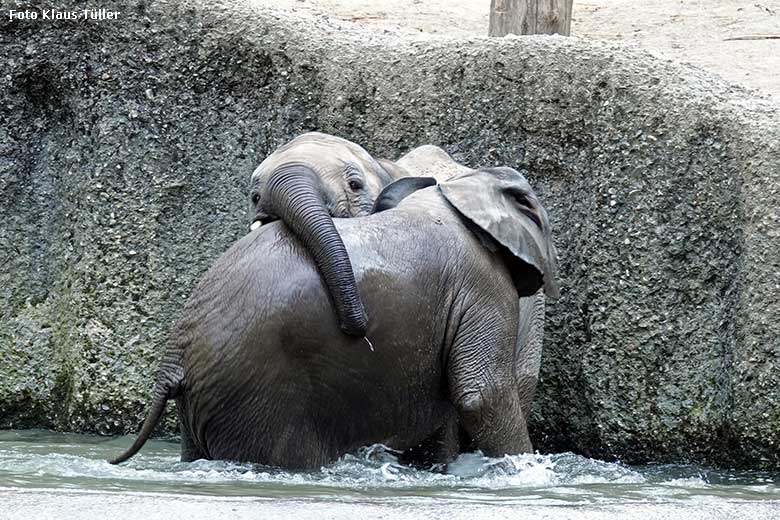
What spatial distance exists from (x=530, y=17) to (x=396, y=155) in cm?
169

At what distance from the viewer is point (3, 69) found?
6.91 metres

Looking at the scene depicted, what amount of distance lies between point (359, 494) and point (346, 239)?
1.21 metres

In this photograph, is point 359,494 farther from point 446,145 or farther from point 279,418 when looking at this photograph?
point 446,145

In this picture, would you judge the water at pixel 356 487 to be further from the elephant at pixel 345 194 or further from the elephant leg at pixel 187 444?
the elephant at pixel 345 194

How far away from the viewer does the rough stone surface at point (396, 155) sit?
19.9ft

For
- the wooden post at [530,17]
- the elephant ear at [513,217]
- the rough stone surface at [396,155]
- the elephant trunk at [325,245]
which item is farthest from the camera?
the wooden post at [530,17]

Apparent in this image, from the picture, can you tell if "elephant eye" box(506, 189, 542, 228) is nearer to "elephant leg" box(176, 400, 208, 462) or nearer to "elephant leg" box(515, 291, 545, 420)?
"elephant leg" box(515, 291, 545, 420)

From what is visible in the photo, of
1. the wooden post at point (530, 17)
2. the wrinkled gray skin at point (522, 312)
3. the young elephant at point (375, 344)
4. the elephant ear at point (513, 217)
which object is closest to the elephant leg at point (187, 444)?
the young elephant at point (375, 344)

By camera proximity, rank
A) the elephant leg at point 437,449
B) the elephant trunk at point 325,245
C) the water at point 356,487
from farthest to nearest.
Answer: the elephant leg at point 437,449
the elephant trunk at point 325,245
the water at point 356,487

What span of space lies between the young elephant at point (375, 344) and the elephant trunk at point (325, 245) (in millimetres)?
51

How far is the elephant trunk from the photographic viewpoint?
486cm

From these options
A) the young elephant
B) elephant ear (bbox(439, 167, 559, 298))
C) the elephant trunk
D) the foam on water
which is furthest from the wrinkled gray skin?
the elephant trunk

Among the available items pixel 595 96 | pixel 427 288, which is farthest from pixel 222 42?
pixel 427 288

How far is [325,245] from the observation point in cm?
488
